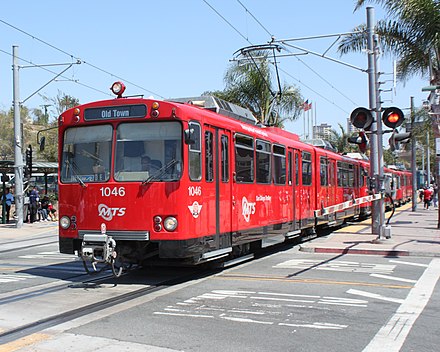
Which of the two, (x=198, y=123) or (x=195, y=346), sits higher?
(x=198, y=123)

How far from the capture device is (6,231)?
2373 centimetres

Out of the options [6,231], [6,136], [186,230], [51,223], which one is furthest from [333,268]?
[6,136]

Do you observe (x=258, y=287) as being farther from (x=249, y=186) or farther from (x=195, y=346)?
(x=195, y=346)

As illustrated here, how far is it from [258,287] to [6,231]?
16.9 meters

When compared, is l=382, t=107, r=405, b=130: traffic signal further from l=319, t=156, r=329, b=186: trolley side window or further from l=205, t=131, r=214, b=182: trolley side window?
l=205, t=131, r=214, b=182: trolley side window

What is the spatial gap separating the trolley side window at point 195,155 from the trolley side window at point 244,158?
1663mm

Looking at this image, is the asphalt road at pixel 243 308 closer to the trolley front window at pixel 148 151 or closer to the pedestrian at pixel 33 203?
the trolley front window at pixel 148 151

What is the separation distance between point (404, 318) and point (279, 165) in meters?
7.34

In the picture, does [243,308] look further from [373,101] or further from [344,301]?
[373,101]

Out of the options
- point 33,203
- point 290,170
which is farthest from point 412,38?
point 33,203

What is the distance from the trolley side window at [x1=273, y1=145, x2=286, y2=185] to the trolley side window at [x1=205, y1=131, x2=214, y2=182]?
3804 mm

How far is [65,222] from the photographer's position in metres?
10.2

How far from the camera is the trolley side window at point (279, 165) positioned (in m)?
14.1

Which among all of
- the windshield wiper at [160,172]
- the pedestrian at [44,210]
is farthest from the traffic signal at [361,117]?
the pedestrian at [44,210]
